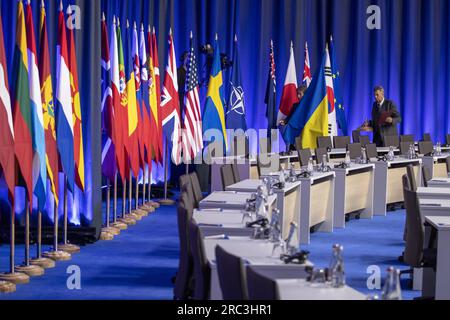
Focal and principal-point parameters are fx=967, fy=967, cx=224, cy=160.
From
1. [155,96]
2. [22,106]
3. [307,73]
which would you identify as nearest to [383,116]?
[307,73]

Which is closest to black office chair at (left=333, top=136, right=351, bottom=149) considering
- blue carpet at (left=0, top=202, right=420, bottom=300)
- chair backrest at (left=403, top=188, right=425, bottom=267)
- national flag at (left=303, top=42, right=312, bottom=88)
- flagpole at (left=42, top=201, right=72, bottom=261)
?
national flag at (left=303, top=42, right=312, bottom=88)

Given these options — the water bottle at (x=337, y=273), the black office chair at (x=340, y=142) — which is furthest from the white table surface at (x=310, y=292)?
the black office chair at (x=340, y=142)

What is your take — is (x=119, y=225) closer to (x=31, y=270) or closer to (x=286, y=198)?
(x=286, y=198)

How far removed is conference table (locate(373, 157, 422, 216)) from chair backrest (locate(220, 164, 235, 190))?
139 inches

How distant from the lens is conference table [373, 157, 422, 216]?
43.7 ft

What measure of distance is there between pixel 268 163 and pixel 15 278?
5.55 metres

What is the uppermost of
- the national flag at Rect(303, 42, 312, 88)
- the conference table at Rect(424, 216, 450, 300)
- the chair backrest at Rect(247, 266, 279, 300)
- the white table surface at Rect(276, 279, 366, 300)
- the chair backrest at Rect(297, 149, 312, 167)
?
the national flag at Rect(303, 42, 312, 88)

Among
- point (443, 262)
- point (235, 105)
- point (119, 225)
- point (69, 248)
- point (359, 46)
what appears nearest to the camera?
point (443, 262)

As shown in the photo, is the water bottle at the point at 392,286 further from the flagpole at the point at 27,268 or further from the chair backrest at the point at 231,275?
the flagpole at the point at 27,268

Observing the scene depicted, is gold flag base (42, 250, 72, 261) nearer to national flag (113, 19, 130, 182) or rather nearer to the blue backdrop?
national flag (113, 19, 130, 182)

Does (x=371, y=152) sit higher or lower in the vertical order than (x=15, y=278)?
higher

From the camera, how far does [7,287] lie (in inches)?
303

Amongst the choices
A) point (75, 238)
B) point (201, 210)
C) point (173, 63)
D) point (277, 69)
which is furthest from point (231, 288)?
point (277, 69)
